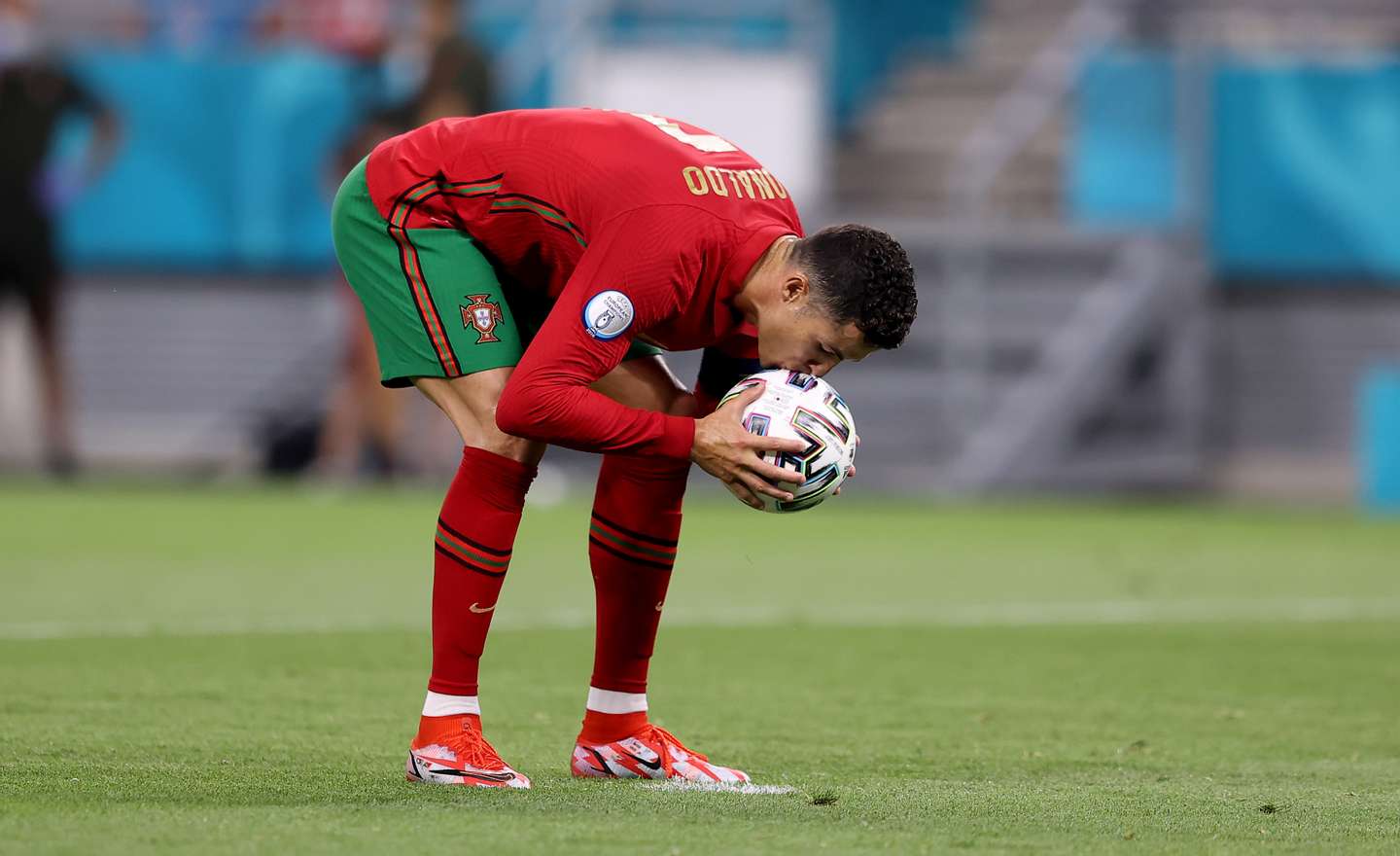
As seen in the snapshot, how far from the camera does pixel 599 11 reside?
60.2 ft

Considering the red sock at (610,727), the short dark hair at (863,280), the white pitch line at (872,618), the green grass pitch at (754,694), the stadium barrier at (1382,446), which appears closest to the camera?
the green grass pitch at (754,694)

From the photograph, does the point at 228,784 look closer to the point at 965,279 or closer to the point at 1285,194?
the point at 965,279

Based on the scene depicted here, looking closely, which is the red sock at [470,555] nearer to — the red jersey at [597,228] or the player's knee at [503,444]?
the player's knee at [503,444]

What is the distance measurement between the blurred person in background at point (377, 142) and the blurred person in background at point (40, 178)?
A: 2155mm

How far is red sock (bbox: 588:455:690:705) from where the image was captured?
16.7 ft

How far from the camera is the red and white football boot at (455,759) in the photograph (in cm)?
464

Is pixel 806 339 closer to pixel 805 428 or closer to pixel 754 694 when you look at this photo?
pixel 805 428

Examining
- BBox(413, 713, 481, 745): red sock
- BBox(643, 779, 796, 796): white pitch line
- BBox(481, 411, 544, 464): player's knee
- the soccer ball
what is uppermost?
the soccer ball

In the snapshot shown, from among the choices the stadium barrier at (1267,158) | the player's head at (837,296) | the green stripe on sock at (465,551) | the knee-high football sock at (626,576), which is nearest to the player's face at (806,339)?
the player's head at (837,296)

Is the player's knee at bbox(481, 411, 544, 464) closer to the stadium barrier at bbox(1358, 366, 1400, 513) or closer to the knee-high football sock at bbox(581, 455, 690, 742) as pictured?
the knee-high football sock at bbox(581, 455, 690, 742)

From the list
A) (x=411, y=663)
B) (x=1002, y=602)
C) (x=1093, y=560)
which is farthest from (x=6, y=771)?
(x=1093, y=560)

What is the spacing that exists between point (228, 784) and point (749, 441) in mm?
1260

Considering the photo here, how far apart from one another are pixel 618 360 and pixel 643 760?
957 millimetres

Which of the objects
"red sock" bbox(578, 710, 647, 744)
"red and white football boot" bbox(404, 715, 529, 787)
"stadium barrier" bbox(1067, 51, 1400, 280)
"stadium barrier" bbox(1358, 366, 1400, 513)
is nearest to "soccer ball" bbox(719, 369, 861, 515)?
"red sock" bbox(578, 710, 647, 744)
